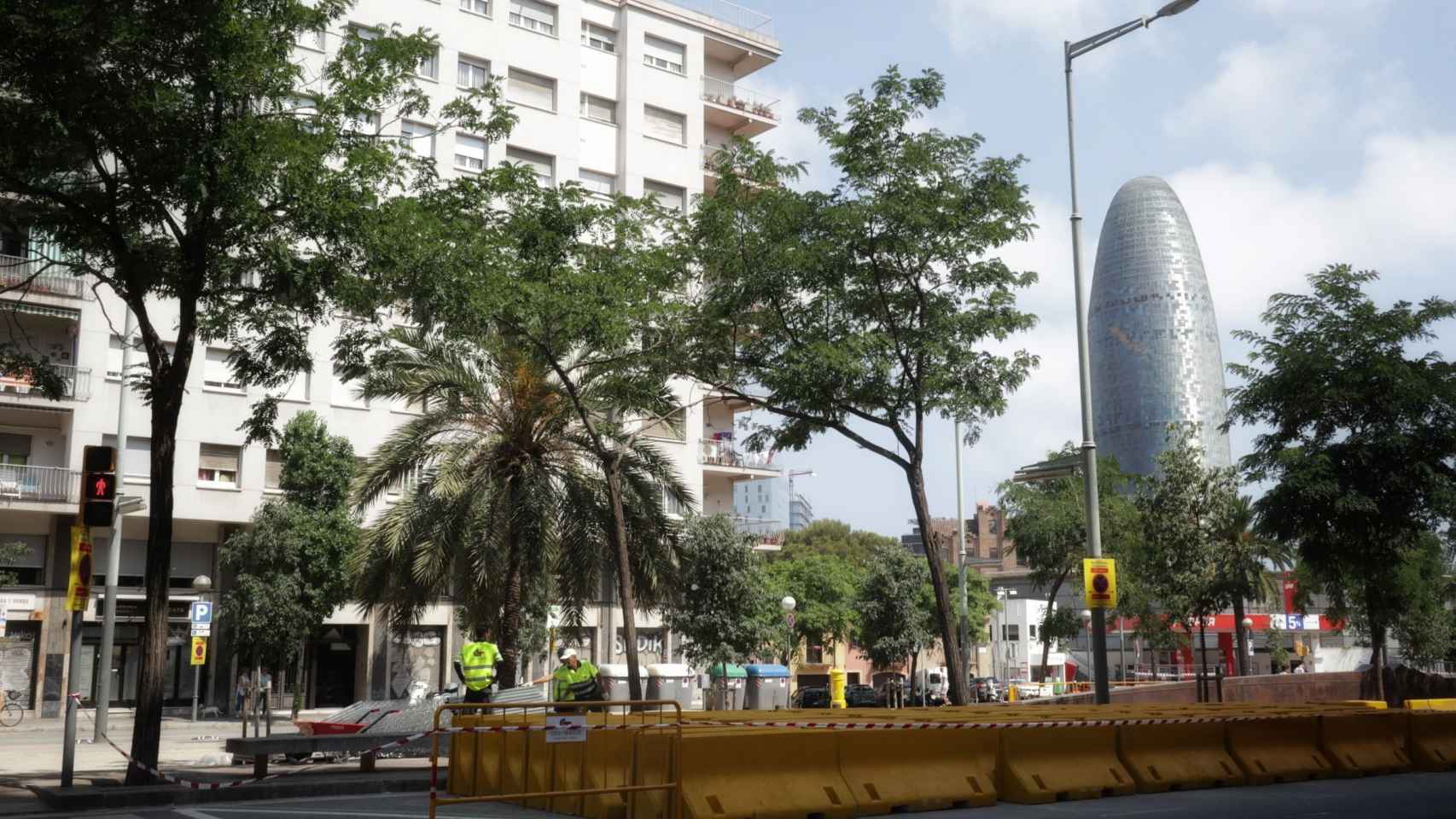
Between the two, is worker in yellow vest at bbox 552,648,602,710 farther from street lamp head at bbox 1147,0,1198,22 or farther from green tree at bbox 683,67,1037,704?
street lamp head at bbox 1147,0,1198,22

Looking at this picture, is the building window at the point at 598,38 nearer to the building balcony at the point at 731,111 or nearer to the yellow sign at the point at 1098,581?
the building balcony at the point at 731,111

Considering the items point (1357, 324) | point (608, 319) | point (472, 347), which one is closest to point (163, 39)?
point (608, 319)

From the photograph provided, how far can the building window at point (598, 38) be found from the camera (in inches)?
1981

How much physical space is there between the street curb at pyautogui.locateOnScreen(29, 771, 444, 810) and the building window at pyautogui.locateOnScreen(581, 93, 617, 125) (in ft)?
120

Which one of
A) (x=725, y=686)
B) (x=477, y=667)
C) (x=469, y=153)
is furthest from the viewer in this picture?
(x=469, y=153)

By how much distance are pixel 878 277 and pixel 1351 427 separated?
31.0 feet

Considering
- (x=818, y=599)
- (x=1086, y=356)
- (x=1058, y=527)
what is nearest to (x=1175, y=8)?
(x=1086, y=356)

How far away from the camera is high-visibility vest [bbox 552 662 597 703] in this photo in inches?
624

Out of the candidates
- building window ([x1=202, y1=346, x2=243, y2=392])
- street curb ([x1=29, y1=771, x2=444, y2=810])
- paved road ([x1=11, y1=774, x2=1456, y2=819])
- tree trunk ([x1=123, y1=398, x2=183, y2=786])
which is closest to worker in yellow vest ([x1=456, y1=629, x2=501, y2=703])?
street curb ([x1=29, y1=771, x2=444, y2=810])

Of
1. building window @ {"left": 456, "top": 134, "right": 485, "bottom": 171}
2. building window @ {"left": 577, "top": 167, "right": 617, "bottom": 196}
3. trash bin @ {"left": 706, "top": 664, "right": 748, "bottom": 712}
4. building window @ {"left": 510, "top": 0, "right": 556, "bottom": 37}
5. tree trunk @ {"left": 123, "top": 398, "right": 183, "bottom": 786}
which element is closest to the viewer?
tree trunk @ {"left": 123, "top": 398, "right": 183, "bottom": 786}

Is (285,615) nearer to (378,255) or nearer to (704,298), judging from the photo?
(704,298)

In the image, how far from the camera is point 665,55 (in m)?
52.1

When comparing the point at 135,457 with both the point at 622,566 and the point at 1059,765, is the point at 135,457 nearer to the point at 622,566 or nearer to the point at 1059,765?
the point at 622,566

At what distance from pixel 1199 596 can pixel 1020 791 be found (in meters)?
26.5
